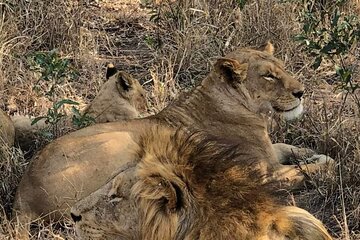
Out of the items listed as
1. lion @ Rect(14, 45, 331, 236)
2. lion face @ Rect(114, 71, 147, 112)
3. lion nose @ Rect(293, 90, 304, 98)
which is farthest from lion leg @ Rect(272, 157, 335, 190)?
lion face @ Rect(114, 71, 147, 112)

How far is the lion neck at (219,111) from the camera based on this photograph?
502 cm

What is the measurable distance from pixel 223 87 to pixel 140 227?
8.22ft

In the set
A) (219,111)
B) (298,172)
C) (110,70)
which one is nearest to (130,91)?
(110,70)

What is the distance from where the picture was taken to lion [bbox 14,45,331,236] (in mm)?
4438

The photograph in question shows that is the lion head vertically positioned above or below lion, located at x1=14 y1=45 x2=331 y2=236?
below

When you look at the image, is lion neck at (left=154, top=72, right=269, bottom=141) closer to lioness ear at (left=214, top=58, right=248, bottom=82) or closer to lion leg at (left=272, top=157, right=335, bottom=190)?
lioness ear at (left=214, top=58, right=248, bottom=82)

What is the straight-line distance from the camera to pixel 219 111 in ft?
16.7

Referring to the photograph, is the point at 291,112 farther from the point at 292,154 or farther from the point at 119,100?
the point at 119,100

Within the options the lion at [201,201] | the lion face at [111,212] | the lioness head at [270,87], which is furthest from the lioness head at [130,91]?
the lion at [201,201]

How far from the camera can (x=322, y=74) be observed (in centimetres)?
618

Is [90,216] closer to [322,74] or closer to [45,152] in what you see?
[45,152]

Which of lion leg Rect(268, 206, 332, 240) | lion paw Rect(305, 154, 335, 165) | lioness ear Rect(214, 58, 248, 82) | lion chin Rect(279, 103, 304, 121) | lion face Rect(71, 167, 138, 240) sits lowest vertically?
lion paw Rect(305, 154, 335, 165)

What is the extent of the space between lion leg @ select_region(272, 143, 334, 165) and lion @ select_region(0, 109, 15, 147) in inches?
68.5

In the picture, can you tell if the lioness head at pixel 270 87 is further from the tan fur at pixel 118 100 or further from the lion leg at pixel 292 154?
the tan fur at pixel 118 100
